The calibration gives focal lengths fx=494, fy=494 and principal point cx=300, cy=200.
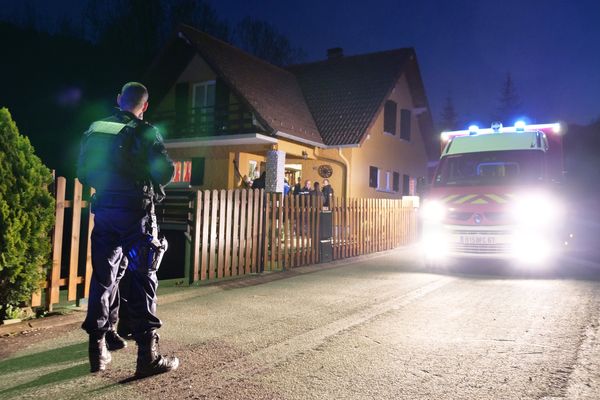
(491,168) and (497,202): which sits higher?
(491,168)

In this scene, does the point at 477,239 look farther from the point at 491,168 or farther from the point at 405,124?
the point at 405,124

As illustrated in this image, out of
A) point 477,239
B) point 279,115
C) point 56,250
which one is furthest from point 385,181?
point 56,250

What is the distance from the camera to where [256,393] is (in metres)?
3.18

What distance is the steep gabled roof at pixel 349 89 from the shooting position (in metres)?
19.2

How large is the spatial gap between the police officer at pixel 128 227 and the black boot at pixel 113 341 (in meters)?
0.42

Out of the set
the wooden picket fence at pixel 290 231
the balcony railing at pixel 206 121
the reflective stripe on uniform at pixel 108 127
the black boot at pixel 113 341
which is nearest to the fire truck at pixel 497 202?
the wooden picket fence at pixel 290 231

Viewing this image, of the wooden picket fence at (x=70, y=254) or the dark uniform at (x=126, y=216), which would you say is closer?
the dark uniform at (x=126, y=216)

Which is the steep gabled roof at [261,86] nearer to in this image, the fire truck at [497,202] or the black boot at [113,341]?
the fire truck at [497,202]

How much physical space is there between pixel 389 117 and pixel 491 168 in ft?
41.1

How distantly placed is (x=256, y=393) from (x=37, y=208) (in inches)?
117

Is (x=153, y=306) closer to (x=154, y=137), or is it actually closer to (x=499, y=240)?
(x=154, y=137)

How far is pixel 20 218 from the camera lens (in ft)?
15.0

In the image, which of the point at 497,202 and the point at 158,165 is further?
the point at 497,202

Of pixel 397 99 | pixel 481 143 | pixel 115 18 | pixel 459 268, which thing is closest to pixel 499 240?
pixel 459 268
